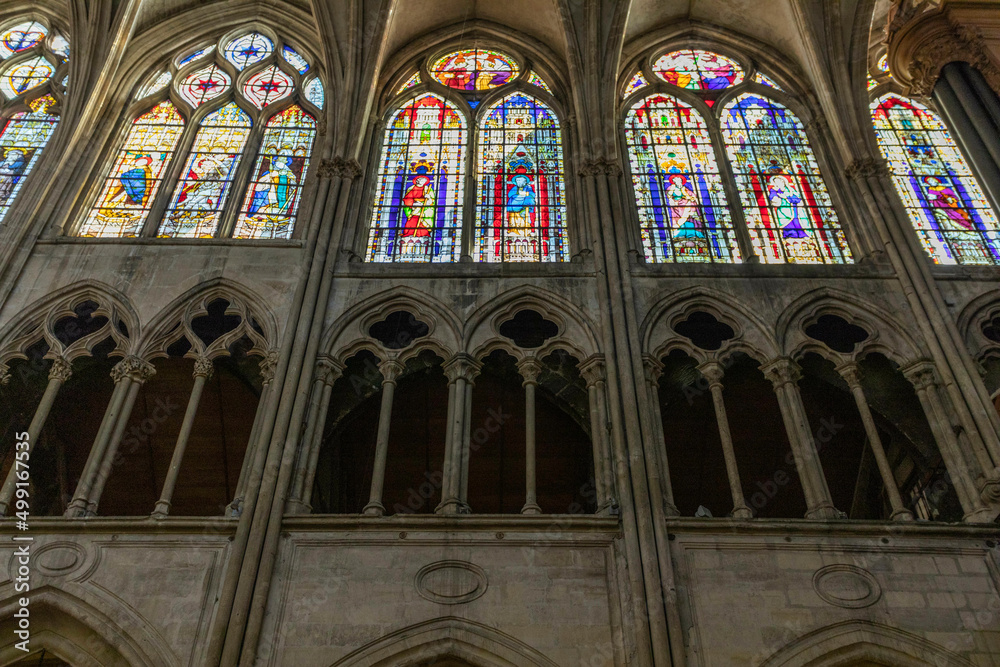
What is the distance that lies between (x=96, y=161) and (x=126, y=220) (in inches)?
53.8

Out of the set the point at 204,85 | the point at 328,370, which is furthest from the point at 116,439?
the point at 204,85

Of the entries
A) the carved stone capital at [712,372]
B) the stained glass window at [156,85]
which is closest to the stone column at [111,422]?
the stained glass window at [156,85]

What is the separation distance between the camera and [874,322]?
11.6 m

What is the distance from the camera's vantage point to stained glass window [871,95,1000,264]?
43.0 feet

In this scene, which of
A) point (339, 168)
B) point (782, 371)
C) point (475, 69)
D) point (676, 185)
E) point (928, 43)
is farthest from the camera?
point (475, 69)

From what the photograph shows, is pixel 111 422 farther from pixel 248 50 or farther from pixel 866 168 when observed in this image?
pixel 866 168

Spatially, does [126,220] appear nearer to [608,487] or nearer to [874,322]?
[608,487]

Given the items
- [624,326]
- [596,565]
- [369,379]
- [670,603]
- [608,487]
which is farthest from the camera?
[369,379]

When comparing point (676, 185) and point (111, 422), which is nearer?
point (111, 422)

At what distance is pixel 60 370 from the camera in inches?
425

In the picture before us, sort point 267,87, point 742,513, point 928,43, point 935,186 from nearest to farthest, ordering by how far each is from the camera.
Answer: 1. point 742,513
2. point 928,43
3. point 935,186
4. point 267,87

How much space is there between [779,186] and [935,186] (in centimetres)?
241

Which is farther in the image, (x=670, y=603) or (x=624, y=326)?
(x=624, y=326)

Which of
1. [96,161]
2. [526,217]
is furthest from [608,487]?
[96,161]
